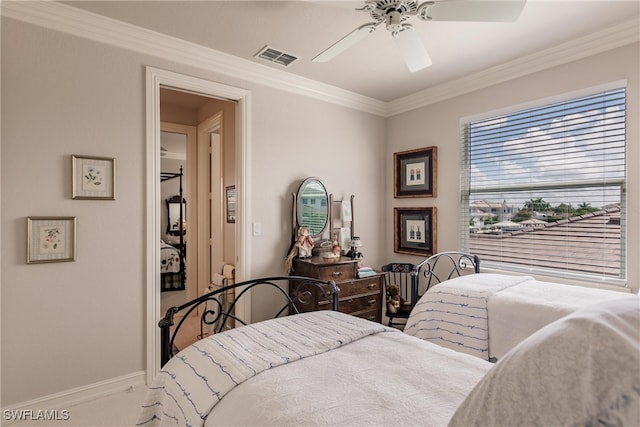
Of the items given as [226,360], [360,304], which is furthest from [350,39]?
[360,304]

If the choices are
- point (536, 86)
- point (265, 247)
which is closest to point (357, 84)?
point (536, 86)

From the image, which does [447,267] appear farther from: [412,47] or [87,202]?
[87,202]

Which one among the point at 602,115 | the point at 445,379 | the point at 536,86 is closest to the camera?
the point at 445,379

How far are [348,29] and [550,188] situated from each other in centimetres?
216

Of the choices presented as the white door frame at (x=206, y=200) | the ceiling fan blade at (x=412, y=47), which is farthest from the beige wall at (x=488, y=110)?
the white door frame at (x=206, y=200)

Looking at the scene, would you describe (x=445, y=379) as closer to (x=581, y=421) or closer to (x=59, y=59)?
(x=581, y=421)

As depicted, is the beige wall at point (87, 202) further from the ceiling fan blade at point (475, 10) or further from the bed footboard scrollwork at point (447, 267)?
the ceiling fan blade at point (475, 10)

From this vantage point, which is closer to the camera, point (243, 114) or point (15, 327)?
point (15, 327)

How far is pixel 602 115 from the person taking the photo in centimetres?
265

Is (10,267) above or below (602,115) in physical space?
below

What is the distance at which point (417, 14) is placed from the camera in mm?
1987

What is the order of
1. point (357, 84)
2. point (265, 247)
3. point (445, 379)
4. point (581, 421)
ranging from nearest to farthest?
point (581, 421)
point (445, 379)
point (265, 247)
point (357, 84)

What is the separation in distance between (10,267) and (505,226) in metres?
3.90

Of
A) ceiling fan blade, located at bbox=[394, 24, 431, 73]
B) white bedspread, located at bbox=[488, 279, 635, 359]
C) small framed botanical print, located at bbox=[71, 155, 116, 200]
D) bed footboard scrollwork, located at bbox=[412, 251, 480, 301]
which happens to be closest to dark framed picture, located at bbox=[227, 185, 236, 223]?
small framed botanical print, located at bbox=[71, 155, 116, 200]
